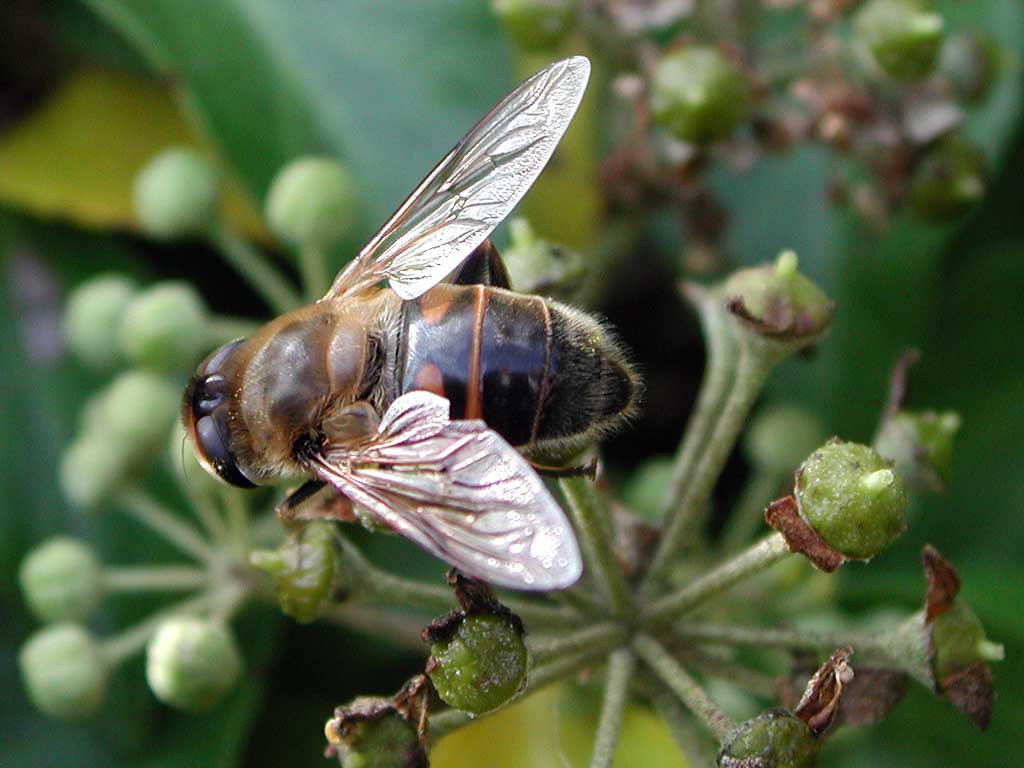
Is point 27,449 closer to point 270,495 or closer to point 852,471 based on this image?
point 270,495

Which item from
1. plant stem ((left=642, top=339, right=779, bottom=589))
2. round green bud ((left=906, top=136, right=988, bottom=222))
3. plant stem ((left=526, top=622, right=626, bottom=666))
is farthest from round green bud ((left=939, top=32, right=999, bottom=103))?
plant stem ((left=526, top=622, right=626, bottom=666))

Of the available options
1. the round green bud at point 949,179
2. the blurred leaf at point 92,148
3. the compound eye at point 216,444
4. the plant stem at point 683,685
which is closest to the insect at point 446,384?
the compound eye at point 216,444

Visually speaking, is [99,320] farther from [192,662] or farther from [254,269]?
[192,662]

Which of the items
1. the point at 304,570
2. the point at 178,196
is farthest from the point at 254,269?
the point at 304,570

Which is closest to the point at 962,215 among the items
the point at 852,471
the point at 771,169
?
the point at 771,169

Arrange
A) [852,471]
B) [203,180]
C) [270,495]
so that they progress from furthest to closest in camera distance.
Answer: [270,495] → [203,180] → [852,471]
